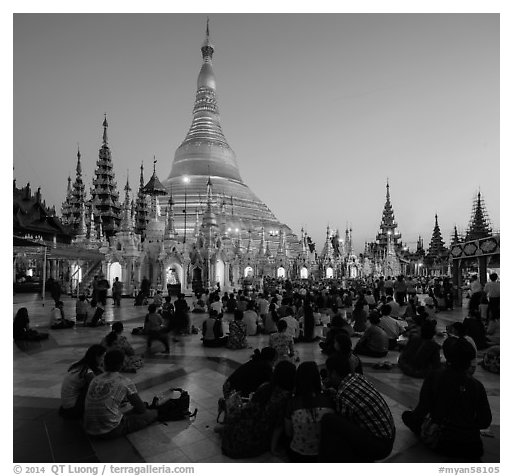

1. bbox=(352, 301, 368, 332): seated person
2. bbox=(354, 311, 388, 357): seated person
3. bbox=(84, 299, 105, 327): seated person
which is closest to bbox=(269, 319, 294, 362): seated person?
bbox=(354, 311, 388, 357): seated person

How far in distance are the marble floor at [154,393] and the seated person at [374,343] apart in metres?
0.21

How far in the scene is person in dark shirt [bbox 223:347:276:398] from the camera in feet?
15.4

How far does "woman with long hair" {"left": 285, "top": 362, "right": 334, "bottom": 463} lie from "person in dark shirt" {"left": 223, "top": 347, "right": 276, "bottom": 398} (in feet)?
3.11

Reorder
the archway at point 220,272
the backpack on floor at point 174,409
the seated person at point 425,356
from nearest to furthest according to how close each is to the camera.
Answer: the backpack on floor at point 174,409 → the seated person at point 425,356 → the archway at point 220,272

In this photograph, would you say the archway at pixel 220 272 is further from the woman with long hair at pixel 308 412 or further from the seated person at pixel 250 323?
the woman with long hair at pixel 308 412

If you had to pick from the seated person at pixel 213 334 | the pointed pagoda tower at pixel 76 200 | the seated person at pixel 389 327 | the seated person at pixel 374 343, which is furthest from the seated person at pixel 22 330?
the pointed pagoda tower at pixel 76 200

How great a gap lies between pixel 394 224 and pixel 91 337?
75013 millimetres

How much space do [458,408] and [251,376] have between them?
220cm

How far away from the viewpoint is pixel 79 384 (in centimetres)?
489

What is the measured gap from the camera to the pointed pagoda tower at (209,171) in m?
44.1
